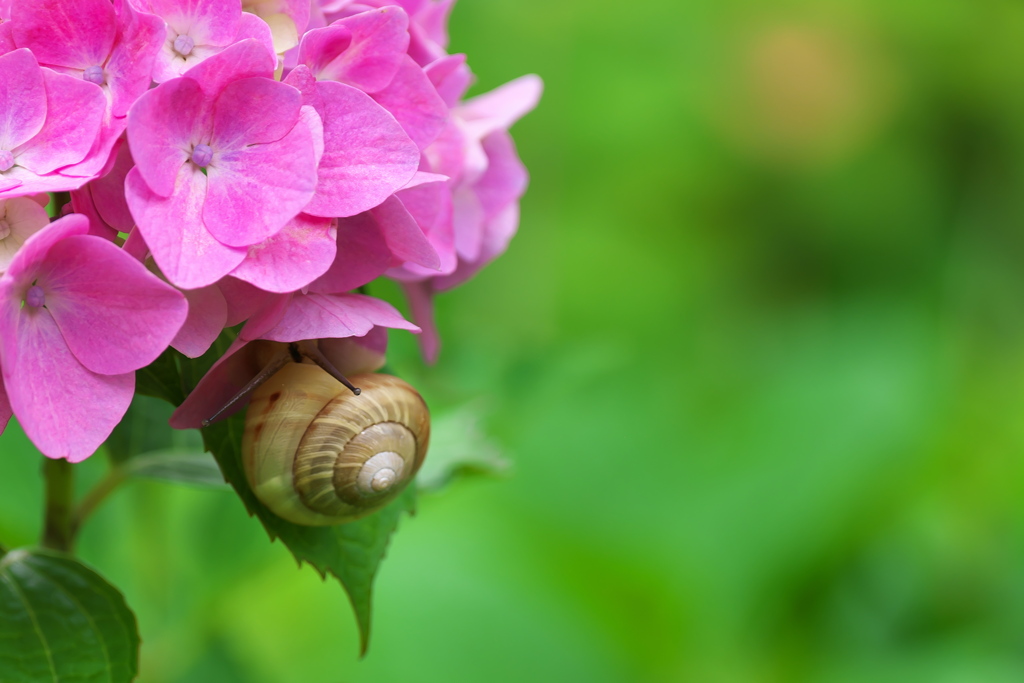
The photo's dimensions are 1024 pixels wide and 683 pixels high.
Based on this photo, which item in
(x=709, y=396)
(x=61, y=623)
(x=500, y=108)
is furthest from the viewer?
(x=709, y=396)

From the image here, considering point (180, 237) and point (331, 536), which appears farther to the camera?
point (331, 536)

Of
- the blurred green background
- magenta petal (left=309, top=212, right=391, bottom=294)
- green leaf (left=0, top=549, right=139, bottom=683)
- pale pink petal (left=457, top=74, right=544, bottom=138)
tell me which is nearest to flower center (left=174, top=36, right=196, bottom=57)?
magenta petal (left=309, top=212, right=391, bottom=294)

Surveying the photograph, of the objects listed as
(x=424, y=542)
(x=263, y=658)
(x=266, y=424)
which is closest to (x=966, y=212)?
(x=424, y=542)

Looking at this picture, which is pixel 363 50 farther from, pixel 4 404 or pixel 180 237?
pixel 4 404

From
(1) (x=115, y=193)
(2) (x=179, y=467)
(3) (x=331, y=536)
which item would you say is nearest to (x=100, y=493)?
(2) (x=179, y=467)

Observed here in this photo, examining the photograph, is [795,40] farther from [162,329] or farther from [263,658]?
[162,329]

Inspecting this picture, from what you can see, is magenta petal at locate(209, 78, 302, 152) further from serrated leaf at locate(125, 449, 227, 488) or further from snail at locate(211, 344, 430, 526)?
serrated leaf at locate(125, 449, 227, 488)

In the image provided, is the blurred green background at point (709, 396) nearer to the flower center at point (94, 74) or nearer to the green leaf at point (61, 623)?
the green leaf at point (61, 623)

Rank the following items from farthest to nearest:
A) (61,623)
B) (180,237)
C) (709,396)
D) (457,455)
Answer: (709,396), (457,455), (61,623), (180,237)
